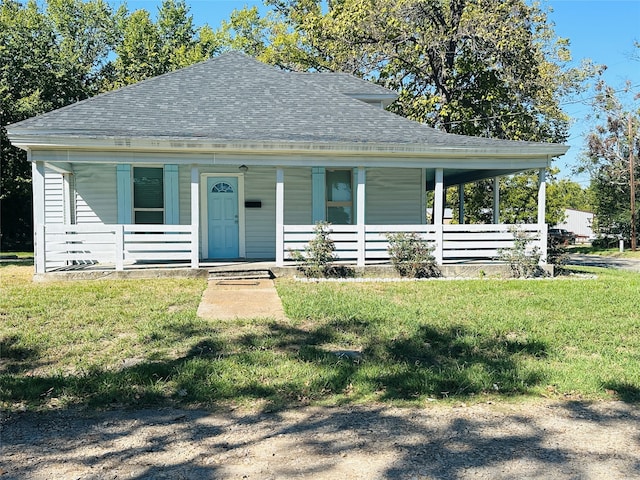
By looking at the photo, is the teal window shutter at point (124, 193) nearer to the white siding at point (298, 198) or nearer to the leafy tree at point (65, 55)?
the white siding at point (298, 198)

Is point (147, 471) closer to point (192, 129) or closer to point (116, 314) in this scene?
point (116, 314)

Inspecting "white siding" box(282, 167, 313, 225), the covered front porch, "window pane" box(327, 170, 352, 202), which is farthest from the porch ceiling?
"white siding" box(282, 167, 313, 225)

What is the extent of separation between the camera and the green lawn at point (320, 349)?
415 centimetres

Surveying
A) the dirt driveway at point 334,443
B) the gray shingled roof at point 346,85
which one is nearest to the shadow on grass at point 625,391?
the dirt driveway at point 334,443

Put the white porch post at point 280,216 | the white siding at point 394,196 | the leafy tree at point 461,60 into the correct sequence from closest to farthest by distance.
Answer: the white porch post at point 280,216
the white siding at point 394,196
the leafy tree at point 461,60

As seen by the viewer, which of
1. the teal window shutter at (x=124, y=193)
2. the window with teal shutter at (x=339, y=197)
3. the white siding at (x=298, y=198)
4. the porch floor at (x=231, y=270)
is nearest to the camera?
the porch floor at (x=231, y=270)

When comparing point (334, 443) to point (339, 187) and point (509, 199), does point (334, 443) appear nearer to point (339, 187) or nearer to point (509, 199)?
point (339, 187)

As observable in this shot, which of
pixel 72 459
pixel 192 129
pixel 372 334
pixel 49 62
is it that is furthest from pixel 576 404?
pixel 49 62

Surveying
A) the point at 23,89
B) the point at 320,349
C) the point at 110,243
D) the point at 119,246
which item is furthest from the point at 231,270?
the point at 23,89

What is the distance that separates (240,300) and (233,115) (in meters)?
5.83

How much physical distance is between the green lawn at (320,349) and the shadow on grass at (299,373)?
0.5 inches

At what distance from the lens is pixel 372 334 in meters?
5.85

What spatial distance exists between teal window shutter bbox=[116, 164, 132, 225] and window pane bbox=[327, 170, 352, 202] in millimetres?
4952

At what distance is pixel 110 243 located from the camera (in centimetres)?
1052
